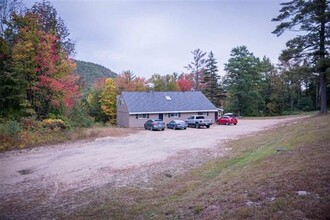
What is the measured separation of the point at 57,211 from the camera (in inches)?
299

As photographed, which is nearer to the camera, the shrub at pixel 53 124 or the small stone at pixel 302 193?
the small stone at pixel 302 193

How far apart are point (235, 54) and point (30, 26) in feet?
133

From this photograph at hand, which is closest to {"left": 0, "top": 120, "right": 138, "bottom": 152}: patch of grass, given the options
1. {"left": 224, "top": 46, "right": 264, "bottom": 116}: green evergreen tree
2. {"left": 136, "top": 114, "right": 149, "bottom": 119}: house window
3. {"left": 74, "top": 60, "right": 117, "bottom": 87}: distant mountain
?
{"left": 136, "top": 114, "right": 149, "bottom": 119}: house window

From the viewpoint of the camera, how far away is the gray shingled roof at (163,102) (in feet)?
127

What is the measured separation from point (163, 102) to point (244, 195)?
113 feet

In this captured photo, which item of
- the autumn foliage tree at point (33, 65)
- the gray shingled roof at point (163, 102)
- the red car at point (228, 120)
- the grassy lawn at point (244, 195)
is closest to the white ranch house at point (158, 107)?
the gray shingled roof at point (163, 102)

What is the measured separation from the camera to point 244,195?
21.5 feet

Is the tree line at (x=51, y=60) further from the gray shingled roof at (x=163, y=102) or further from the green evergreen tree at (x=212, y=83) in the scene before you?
the green evergreen tree at (x=212, y=83)

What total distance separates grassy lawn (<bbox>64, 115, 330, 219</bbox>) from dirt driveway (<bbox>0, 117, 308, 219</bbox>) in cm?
134

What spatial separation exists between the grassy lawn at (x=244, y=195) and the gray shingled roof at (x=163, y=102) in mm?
28637

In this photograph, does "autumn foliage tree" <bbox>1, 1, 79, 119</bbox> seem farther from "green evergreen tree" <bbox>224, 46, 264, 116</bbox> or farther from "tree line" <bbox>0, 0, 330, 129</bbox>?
"green evergreen tree" <bbox>224, 46, 264, 116</bbox>


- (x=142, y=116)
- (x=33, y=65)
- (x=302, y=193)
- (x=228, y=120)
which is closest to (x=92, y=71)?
(x=142, y=116)

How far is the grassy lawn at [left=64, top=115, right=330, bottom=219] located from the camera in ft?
18.1

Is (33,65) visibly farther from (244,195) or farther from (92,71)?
(92,71)
